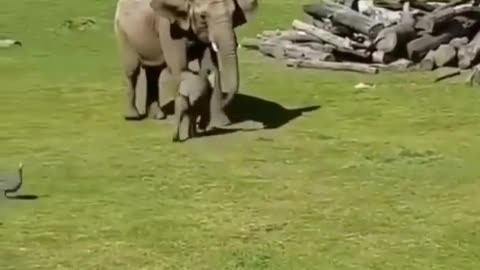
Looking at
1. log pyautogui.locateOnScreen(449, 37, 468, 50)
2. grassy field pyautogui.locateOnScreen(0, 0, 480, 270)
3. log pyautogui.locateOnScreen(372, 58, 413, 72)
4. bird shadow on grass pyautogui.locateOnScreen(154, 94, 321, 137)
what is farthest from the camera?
log pyautogui.locateOnScreen(449, 37, 468, 50)

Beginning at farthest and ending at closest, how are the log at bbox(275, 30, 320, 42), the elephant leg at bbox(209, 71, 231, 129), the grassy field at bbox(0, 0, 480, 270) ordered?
the log at bbox(275, 30, 320, 42)
the elephant leg at bbox(209, 71, 231, 129)
the grassy field at bbox(0, 0, 480, 270)

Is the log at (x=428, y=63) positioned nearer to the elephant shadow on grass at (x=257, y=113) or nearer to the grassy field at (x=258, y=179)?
the grassy field at (x=258, y=179)

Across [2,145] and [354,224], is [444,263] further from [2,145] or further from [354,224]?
[2,145]

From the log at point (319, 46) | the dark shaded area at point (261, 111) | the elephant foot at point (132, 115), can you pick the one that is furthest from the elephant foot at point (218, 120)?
the log at point (319, 46)

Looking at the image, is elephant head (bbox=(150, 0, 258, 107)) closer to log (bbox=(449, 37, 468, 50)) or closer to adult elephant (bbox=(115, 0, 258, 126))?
adult elephant (bbox=(115, 0, 258, 126))

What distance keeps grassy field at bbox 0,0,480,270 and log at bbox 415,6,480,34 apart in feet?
3.16

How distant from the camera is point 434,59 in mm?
13609

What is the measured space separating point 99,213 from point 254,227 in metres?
0.90

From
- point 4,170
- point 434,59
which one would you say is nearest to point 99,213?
point 4,170

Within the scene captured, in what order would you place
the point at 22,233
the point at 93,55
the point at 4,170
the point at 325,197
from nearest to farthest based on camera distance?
the point at 22,233
the point at 325,197
the point at 4,170
the point at 93,55

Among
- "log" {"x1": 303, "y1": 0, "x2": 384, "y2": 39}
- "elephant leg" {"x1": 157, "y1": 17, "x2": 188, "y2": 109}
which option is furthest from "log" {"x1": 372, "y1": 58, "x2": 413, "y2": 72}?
"elephant leg" {"x1": 157, "y1": 17, "x2": 188, "y2": 109}

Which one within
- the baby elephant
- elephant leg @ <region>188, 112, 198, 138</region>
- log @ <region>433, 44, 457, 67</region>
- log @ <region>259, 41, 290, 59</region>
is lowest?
log @ <region>259, 41, 290, 59</region>

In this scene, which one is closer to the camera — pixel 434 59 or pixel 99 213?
pixel 99 213

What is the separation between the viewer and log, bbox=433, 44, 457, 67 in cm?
1361
